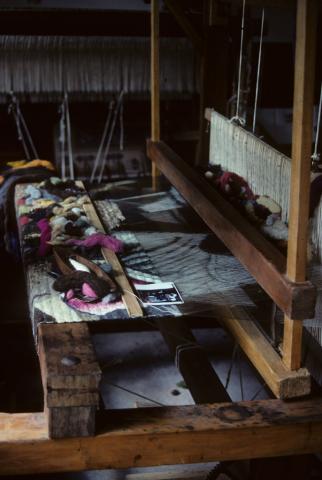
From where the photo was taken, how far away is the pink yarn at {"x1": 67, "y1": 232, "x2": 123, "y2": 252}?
12.4ft

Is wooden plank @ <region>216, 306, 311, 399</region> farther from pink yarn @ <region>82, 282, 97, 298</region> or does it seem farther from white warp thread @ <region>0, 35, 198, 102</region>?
white warp thread @ <region>0, 35, 198, 102</region>

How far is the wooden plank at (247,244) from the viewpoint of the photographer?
98.9 inches

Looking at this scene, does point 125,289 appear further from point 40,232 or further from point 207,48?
point 207,48

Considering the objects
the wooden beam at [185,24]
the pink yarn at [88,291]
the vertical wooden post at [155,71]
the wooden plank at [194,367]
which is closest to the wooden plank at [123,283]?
the pink yarn at [88,291]

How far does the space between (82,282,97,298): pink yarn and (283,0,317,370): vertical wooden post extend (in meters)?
0.93

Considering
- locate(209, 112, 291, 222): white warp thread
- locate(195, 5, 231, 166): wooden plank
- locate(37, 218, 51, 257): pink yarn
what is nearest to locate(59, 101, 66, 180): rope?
locate(195, 5, 231, 166): wooden plank

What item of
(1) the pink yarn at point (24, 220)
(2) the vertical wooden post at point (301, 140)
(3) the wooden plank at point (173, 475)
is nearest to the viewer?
(2) the vertical wooden post at point (301, 140)

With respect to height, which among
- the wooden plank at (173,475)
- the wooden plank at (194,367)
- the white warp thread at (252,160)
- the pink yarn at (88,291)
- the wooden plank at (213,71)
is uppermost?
the wooden plank at (213,71)

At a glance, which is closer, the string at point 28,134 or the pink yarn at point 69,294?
the pink yarn at point 69,294

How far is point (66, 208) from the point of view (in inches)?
180

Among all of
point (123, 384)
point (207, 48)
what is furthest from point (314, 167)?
point (207, 48)

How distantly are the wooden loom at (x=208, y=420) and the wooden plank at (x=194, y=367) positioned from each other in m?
0.70

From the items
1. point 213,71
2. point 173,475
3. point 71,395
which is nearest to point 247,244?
point 71,395

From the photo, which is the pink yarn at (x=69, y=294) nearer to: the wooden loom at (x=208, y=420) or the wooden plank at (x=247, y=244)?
the wooden loom at (x=208, y=420)
